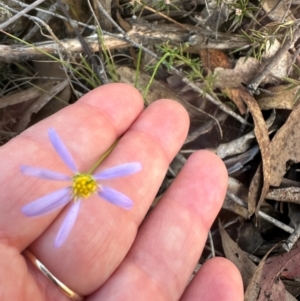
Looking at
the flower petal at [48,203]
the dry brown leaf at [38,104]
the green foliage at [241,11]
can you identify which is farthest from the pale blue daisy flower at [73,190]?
the green foliage at [241,11]

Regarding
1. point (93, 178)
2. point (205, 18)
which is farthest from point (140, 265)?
point (205, 18)

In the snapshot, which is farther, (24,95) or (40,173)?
(24,95)

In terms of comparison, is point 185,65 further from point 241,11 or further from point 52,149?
point 52,149

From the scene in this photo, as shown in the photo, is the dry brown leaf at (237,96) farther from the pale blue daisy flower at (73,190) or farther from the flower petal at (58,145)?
the flower petal at (58,145)

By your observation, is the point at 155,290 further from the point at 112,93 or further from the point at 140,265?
the point at 112,93

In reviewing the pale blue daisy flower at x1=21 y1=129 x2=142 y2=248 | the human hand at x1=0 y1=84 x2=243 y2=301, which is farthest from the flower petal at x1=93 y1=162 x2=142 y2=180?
the human hand at x1=0 y1=84 x2=243 y2=301

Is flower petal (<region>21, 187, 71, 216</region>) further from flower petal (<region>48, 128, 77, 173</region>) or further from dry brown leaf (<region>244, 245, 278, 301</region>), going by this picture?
dry brown leaf (<region>244, 245, 278, 301</region>)

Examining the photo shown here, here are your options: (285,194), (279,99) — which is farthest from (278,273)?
(279,99)
